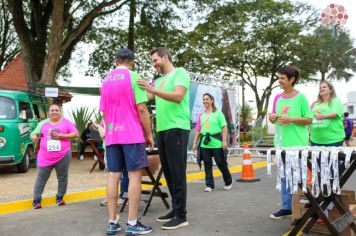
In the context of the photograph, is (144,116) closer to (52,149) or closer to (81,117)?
(52,149)

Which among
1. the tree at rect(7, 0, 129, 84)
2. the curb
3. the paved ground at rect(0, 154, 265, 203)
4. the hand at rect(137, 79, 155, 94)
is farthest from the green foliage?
the hand at rect(137, 79, 155, 94)

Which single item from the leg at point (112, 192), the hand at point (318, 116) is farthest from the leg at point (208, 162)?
the leg at point (112, 192)

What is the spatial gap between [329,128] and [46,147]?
13.1 ft

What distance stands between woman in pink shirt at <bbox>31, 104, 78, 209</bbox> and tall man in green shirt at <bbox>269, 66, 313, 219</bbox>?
10.2ft

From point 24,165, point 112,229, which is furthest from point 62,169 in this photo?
point 24,165

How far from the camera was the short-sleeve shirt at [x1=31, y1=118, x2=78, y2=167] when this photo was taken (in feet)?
22.2

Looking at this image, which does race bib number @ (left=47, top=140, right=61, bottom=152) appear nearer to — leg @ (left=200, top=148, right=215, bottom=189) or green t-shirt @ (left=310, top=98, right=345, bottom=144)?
leg @ (left=200, top=148, right=215, bottom=189)

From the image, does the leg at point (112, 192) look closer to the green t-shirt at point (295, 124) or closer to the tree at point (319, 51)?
the green t-shirt at point (295, 124)

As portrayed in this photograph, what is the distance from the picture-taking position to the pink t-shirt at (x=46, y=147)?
6762 millimetres

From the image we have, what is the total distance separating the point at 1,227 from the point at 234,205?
325cm

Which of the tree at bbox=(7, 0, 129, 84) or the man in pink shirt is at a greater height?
the tree at bbox=(7, 0, 129, 84)

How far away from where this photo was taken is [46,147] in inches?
266

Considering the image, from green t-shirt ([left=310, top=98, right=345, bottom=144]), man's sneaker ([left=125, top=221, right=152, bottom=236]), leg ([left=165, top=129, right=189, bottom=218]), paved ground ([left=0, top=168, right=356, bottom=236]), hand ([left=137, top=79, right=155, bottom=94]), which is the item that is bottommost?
paved ground ([left=0, top=168, right=356, bottom=236])

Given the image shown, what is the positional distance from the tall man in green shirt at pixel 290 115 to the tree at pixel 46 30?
11.3m
